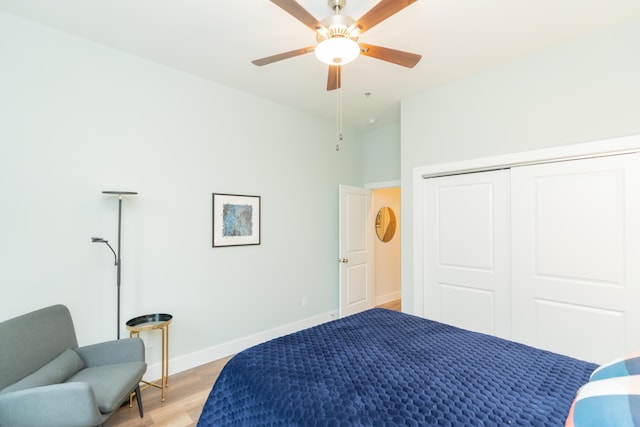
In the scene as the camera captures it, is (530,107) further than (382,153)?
No

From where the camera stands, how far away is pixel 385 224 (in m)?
5.47

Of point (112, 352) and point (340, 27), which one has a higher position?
point (340, 27)

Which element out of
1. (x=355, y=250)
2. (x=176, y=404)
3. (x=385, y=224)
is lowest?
(x=176, y=404)

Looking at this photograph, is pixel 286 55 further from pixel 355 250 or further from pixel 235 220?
pixel 355 250

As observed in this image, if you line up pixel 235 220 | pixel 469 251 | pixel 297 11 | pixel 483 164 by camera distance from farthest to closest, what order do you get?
pixel 235 220 < pixel 469 251 < pixel 483 164 < pixel 297 11

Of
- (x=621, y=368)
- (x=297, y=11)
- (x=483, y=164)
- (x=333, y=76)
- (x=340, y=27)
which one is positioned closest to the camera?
(x=621, y=368)

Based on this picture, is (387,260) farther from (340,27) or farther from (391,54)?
(340,27)

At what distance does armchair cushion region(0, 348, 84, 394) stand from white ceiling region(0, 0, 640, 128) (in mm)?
2397

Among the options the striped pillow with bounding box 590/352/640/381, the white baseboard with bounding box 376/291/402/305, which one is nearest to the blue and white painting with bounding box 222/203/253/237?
the white baseboard with bounding box 376/291/402/305

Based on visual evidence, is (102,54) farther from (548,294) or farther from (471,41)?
(548,294)

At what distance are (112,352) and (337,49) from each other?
8.47ft

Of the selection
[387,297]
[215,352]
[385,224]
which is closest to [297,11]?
[215,352]

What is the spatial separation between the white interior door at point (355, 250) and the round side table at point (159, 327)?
2.27 m

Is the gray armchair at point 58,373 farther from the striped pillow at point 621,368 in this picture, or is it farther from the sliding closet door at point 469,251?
the sliding closet door at point 469,251
